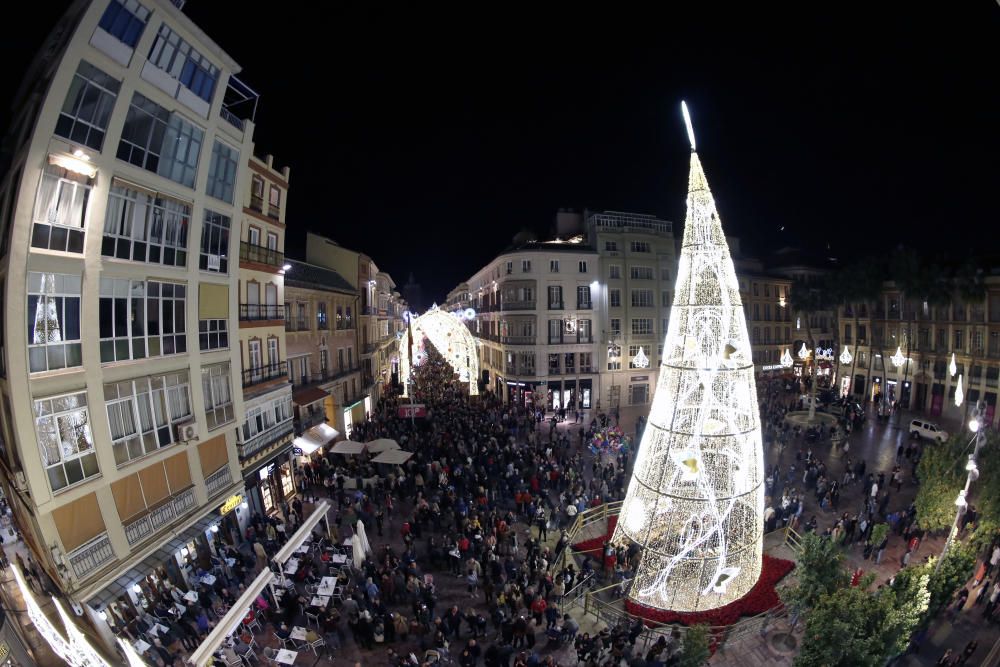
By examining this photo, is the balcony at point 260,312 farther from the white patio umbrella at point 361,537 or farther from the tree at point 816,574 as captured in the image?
the tree at point 816,574

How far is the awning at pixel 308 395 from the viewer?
71.0 feet

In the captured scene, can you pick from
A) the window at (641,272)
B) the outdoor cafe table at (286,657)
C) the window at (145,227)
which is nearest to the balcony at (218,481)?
the outdoor cafe table at (286,657)

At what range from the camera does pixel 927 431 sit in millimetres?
26094

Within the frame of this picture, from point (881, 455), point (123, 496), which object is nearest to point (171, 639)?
point (123, 496)

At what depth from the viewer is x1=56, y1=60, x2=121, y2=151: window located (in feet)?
30.3

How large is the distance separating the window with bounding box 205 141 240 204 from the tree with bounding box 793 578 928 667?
58.4ft

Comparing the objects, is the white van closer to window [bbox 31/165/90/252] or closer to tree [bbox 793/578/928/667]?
tree [bbox 793/578/928/667]

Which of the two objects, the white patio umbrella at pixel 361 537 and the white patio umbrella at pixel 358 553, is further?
the white patio umbrella at pixel 361 537

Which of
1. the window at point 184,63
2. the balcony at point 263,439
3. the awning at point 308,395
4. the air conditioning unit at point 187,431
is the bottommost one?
the balcony at point 263,439

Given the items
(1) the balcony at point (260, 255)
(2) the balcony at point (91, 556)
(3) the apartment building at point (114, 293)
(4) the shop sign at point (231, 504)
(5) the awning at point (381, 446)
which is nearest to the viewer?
(3) the apartment building at point (114, 293)

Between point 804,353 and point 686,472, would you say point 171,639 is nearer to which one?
point 686,472

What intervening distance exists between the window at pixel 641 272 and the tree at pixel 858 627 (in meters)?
30.7

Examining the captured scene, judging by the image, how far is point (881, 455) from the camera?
25.0 m

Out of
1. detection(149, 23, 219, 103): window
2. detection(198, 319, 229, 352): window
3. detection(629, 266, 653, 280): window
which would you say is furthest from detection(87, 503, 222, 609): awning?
detection(629, 266, 653, 280): window
